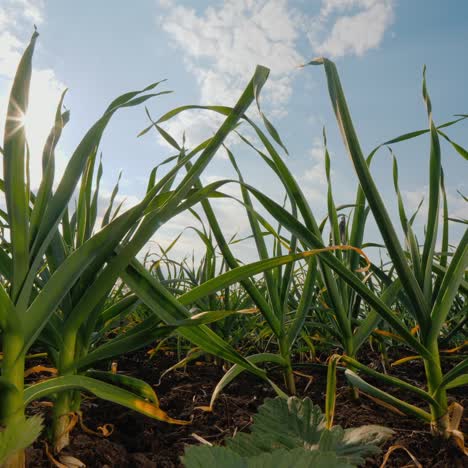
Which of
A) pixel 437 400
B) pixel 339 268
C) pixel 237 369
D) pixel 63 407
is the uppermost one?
pixel 339 268

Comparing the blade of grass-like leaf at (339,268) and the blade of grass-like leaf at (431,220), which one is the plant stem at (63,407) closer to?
the blade of grass-like leaf at (339,268)

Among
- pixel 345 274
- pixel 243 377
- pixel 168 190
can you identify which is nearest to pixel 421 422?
pixel 345 274

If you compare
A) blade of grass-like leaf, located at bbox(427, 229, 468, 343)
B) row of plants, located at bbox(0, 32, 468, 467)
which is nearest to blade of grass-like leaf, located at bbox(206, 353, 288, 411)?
row of plants, located at bbox(0, 32, 468, 467)

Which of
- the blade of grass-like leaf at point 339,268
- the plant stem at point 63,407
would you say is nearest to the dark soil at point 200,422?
the plant stem at point 63,407

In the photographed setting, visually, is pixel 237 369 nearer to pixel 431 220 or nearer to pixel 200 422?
pixel 200 422

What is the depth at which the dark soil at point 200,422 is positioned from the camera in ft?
2.54

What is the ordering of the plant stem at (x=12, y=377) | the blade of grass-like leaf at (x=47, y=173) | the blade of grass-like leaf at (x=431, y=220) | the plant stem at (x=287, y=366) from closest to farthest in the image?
the plant stem at (x=12, y=377)
the blade of grass-like leaf at (x=47, y=173)
the blade of grass-like leaf at (x=431, y=220)
the plant stem at (x=287, y=366)

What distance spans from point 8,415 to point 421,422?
779 mm

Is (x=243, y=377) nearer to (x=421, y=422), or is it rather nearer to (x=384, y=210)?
(x=421, y=422)

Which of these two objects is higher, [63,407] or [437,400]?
[437,400]

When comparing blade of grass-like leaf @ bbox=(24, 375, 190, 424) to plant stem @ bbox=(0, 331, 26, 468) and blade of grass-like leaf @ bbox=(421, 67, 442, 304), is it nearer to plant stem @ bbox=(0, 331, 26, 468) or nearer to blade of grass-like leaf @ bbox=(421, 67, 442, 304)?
plant stem @ bbox=(0, 331, 26, 468)

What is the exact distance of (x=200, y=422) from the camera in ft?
3.18

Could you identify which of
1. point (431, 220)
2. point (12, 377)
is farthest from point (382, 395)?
point (12, 377)

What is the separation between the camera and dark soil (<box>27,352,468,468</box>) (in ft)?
2.54
